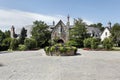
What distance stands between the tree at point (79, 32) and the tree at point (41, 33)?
8.48 metres

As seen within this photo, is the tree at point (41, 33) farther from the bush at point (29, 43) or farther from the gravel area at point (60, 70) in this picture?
the gravel area at point (60, 70)

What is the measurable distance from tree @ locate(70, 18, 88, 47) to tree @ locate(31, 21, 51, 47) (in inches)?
334

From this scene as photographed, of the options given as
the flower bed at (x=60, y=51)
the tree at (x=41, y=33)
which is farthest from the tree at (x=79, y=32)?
the flower bed at (x=60, y=51)

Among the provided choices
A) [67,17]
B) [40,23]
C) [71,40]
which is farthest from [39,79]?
[67,17]

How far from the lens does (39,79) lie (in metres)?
11.3

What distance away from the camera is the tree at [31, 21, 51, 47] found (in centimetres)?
5803

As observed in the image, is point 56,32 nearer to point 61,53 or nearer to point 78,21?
point 78,21

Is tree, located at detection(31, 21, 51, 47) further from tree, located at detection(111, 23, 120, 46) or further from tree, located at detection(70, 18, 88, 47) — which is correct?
tree, located at detection(111, 23, 120, 46)

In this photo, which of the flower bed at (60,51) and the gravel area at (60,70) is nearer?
the gravel area at (60,70)

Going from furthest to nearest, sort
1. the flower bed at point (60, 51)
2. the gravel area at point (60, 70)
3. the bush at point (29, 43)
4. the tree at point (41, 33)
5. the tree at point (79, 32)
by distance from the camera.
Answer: the tree at point (41, 33) → the tree at point (79, 32) → the bush at point (29, 43) → the flower bed at point (60, 51) → the gravel area at point (60, 70)

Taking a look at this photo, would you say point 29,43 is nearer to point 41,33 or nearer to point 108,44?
point 41,33

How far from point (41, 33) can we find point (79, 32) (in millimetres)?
11429

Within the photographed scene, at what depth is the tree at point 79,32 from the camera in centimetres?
5550

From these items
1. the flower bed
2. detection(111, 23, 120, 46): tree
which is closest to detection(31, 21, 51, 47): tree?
detection(111, 23, 120, 46): tree
